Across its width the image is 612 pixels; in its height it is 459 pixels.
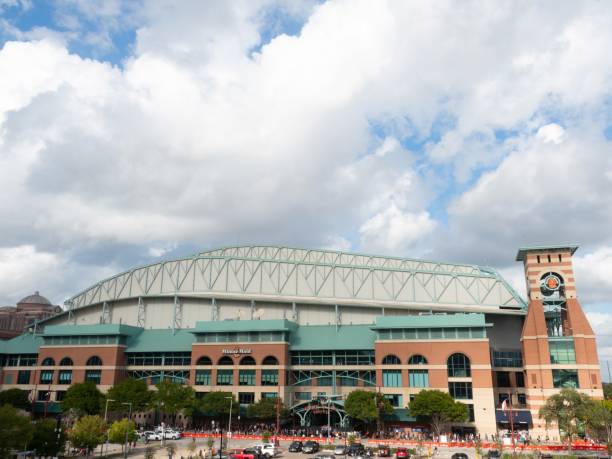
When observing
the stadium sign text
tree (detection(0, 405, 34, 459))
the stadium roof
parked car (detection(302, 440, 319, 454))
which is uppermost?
the stadium roof

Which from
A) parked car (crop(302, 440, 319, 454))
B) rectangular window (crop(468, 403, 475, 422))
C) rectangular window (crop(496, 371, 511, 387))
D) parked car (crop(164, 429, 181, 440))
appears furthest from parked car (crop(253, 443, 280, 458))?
rectangular window (crop(496, 371, 511, 387))

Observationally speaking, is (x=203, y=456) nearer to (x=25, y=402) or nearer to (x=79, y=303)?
(x=25, y=402)

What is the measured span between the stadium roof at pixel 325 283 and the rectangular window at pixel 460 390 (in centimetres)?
2754

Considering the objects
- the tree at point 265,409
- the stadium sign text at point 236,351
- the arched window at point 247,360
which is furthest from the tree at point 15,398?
the tree at point 265,409

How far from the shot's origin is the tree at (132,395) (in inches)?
3895

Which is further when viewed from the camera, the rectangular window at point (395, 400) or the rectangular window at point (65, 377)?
the rectangular window at point (65, 377)

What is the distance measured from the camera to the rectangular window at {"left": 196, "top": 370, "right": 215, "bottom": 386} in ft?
362

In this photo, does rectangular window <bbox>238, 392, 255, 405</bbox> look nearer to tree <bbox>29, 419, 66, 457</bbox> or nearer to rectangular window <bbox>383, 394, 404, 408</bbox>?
rectangular window <bbox>383, 394, 404, 408</bbox>

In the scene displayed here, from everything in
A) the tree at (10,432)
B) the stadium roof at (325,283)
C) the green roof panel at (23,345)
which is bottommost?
the tree at (10,432)

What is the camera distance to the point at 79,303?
480 feet

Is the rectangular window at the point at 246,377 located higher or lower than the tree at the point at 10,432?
higher

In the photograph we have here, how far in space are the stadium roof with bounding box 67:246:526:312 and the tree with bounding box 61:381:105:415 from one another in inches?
1297

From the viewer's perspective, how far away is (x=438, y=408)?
86562 millimetres

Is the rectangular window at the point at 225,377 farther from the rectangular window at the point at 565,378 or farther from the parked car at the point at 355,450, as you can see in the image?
the rectangular window at the point at 565,378
